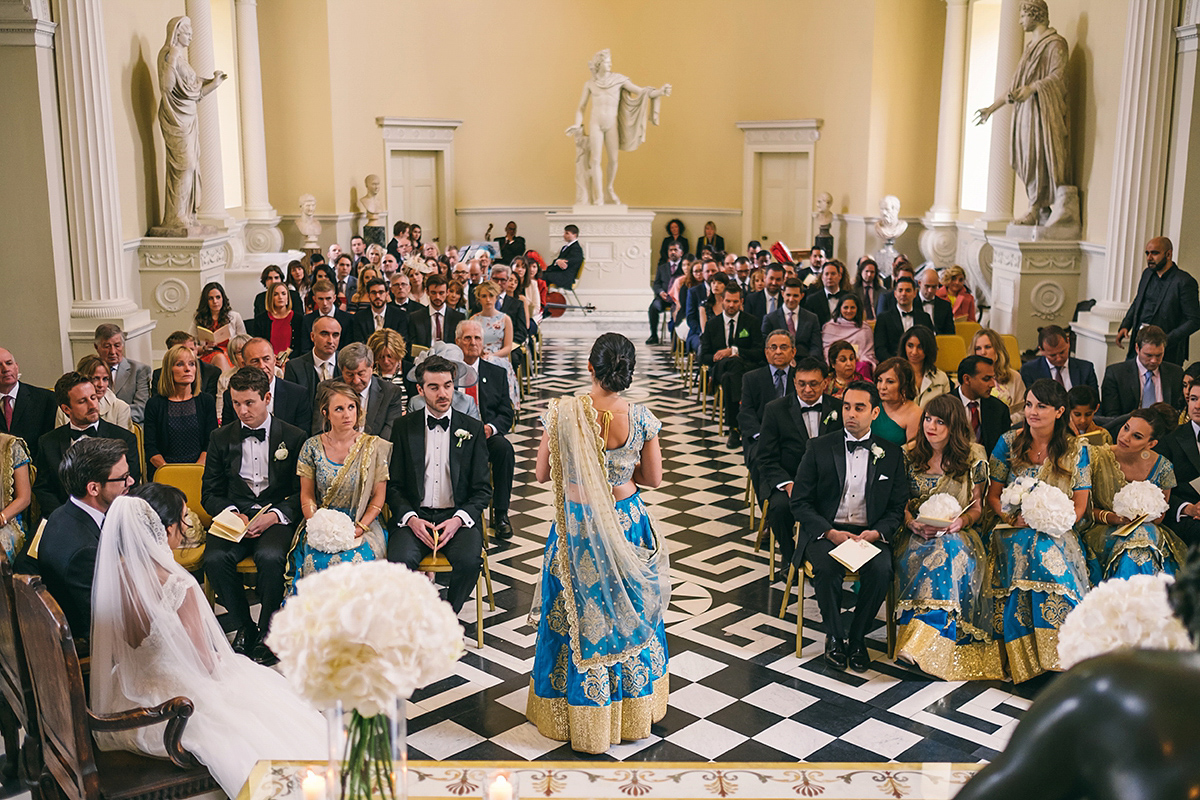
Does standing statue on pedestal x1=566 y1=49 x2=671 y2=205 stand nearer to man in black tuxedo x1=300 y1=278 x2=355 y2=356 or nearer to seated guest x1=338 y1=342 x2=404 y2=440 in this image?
man in black tuxedo x1=300 y1=278 x2=355 y2=356

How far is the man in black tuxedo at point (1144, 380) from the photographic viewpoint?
6.69 metres

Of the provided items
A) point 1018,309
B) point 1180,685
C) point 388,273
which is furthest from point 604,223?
point 1180,685

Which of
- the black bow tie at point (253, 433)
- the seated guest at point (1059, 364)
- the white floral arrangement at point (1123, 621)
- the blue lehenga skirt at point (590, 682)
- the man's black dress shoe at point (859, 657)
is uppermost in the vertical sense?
the white floral arrangement at point (1123, 621)

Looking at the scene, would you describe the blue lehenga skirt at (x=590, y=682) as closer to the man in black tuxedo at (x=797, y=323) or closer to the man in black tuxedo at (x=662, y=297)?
the man in black tuxedo at (x=797, y=323)

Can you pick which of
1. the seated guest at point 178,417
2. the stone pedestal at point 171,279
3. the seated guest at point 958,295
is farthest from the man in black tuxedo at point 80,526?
the seated guest at point 958,295

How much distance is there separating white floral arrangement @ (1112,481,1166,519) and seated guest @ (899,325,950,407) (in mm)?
1774

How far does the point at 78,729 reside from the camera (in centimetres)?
323

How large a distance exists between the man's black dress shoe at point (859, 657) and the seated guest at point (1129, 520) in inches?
44.8

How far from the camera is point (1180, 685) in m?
1.20

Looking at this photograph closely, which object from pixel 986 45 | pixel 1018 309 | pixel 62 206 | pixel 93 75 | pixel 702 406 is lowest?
pixel 702 406

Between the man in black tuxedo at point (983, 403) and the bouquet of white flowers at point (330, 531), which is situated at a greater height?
the man in black tuxedo at point (983, 403)

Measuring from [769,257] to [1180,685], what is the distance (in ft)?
39.8

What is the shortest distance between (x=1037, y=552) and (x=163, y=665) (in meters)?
3.65

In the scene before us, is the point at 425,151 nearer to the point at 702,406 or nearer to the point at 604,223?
the point at 604,223
